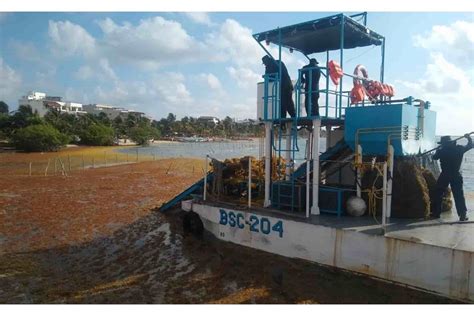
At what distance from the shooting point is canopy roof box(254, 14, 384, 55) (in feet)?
30.6

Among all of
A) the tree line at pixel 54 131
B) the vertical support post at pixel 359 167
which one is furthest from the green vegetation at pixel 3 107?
the vertical support post at pixel 359 167

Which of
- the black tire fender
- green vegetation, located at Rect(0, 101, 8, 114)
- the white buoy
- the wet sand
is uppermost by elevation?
green vegetation, located at Rect(0, 101, 8, 114)

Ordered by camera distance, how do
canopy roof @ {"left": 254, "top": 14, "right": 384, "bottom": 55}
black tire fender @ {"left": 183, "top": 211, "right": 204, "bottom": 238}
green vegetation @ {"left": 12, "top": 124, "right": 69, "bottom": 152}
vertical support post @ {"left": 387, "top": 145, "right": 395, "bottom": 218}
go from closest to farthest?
1. vertical support post @ {"left": 387, "top": 145, "right": 395, "bottom": 218}
2. canopy roof @ {"left": 254, "top": 14, "right": 384, "bottom": 55}
3. black tire fender @ {"left": 183, "top": 211, "right": 204, "bottom": 238}
4. green vegetation @ {"left": 12, "top": 124, "right": 69, "bottom": 152}

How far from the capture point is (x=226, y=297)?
7133 millimetres

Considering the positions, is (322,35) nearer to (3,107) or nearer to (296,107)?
(296,107)

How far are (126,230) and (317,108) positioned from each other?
7.15 m

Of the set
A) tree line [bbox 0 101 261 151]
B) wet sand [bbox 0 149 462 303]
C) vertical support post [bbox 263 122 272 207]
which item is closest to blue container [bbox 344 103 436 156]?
vertical support post [bbox 263 122 272 207]

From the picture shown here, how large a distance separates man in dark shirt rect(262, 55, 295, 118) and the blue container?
1648mm

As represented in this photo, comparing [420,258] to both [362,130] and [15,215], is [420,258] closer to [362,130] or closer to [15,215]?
[362,130]

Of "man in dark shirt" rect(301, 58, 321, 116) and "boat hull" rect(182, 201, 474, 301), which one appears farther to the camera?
"man in dark shirt" rect(301, 58, 321, 116)

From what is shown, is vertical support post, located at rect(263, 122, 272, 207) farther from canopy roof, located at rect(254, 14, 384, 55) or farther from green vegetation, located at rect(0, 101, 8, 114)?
green vegetation, located at rect(0, 101, 8, 114)

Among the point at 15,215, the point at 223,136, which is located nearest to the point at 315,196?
the point at 15,215

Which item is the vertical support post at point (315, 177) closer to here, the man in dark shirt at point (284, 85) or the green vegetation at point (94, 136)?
the man in dark shirt at point (284, 85)

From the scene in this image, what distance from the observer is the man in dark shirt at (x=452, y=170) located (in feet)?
27.4
